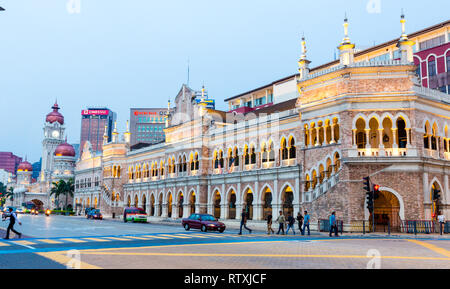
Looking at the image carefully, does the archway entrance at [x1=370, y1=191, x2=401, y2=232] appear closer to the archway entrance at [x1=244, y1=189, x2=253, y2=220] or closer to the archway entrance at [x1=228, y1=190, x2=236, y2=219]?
the archway entrance at [x1=244, y1=189, x2=253, y2=220]

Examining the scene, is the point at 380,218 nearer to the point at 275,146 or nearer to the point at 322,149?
the point at 322,149

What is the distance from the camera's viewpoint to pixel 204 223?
3017cm

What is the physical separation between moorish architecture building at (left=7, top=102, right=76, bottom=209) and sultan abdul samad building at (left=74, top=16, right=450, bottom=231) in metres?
60.6

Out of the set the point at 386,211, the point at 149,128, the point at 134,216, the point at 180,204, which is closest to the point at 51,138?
the point at 149,128

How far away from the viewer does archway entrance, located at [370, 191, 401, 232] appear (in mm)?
30484

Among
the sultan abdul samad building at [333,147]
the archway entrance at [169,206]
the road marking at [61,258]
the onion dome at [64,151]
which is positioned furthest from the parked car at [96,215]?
the onion dome at [64,151]

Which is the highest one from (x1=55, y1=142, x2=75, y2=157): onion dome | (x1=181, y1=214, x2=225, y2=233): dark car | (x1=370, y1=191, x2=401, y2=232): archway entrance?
(x1=55, y1=142, x2=75, y2=157): onion dome

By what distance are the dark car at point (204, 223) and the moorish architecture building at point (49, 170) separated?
2960 inches

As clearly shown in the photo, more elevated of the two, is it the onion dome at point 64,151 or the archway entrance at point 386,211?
the onion dome at point 64,151

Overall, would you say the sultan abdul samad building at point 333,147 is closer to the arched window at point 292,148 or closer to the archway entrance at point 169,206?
the arched window at point 292,148

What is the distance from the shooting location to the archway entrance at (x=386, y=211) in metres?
30.5

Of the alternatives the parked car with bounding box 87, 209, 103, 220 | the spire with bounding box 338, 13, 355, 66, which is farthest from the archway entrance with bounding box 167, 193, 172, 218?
the spire with bounding box 338, 13, 355, 66
